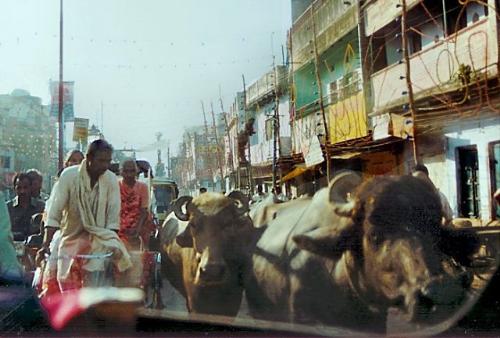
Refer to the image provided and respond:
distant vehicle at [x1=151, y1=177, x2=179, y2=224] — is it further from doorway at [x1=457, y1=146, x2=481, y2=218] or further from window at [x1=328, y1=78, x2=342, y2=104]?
doorway at [x1=457, y1=146, x2=481, y2=218]

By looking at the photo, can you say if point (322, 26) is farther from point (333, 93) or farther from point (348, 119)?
point (348, 119)

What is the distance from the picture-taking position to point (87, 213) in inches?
100

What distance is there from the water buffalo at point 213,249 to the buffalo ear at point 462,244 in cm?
104

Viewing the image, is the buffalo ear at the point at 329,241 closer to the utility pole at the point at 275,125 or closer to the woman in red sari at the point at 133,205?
the utility pole at the point at 275,125

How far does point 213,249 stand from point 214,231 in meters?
0.13

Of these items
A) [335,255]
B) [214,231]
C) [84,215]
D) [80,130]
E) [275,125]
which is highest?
[275,125]

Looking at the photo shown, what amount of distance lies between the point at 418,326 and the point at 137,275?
1393 mm

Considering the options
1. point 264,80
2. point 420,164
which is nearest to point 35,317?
point 264,80

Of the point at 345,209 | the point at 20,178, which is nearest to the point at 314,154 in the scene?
the point at 345,209

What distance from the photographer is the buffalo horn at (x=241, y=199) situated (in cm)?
299

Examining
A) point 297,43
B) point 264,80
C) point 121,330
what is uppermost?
point 297,43

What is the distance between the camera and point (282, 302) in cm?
258

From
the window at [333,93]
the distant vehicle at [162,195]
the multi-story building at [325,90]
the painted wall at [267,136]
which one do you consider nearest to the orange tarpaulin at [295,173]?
the multi-story building at [325,90]

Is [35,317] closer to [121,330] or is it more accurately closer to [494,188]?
[121,330]
